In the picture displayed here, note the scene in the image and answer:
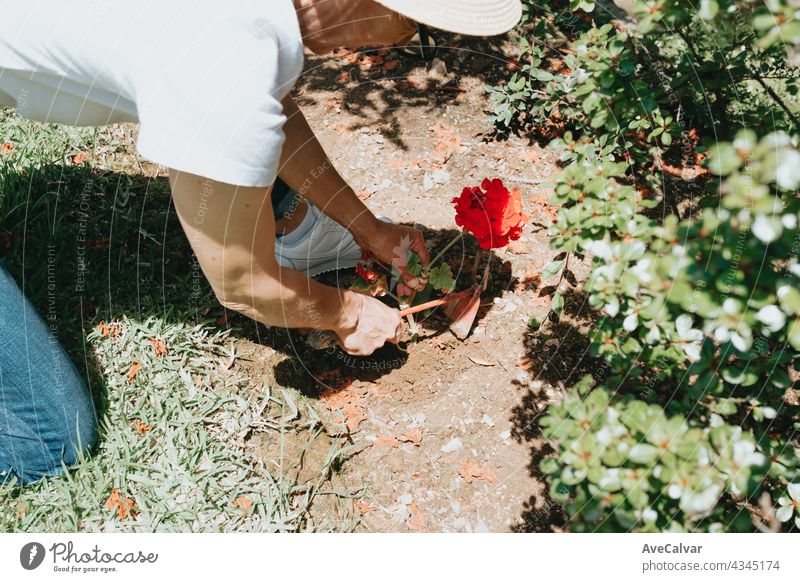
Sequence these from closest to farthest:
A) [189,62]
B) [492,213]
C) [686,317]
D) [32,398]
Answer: [189,62] < [686,317] < [32,398] < [492,213]

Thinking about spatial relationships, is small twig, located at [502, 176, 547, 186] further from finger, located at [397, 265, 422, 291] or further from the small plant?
finger, located at [397, 265, 422, 291]

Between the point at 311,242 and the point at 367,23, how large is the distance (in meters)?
Result: 0.92

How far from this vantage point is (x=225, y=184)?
1346 mm

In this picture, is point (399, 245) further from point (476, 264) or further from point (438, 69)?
point (438, 69)

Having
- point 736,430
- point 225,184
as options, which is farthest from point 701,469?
point 225,184

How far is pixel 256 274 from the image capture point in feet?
5.21

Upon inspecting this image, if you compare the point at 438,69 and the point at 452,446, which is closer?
the point at 452,446

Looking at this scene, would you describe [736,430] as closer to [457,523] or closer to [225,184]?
[457,523]

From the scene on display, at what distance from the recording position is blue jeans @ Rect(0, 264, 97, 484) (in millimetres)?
1776

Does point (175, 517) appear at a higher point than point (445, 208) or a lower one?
lower

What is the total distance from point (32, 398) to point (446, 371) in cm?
139

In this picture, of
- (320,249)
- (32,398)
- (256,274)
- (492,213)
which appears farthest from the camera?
(320,249)

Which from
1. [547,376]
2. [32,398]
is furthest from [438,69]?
[32,398]
